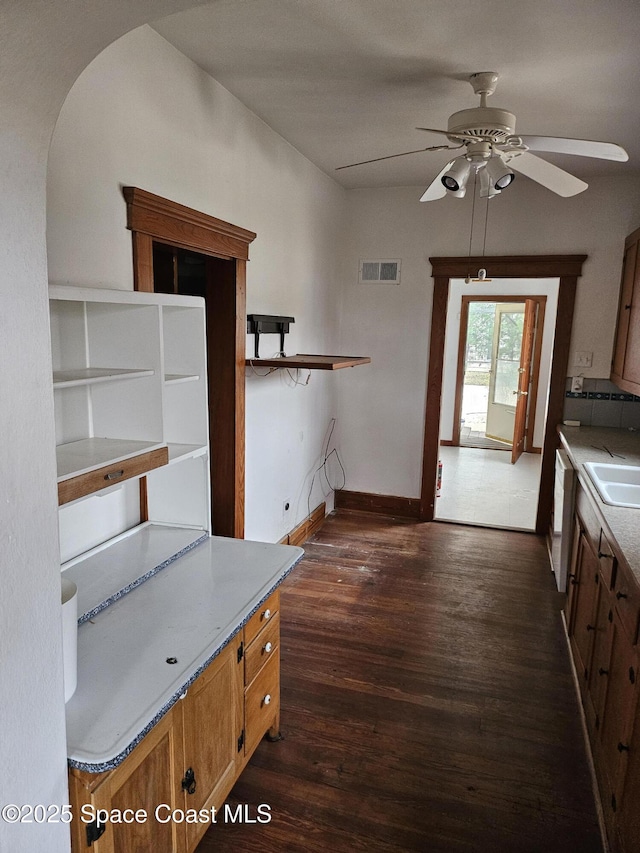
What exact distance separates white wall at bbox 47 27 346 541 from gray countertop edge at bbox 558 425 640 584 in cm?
180

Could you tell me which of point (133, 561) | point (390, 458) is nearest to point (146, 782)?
point (133, 561)

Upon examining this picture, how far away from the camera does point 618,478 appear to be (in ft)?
9.91

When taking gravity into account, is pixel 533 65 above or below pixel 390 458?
above

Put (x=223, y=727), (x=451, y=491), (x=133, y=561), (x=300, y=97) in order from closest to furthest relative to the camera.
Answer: (x=223, y=727), (x=133, y=561), (x=300, y=97), (x=451, y=491)

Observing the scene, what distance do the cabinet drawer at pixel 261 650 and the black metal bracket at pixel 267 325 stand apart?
1662mm

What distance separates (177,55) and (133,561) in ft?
6.65

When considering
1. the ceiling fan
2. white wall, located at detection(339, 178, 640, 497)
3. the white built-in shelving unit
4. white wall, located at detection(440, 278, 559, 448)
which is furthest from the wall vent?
the white built-in shelving unit

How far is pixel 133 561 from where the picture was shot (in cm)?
204

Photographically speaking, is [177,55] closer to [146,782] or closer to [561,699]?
[146,782]

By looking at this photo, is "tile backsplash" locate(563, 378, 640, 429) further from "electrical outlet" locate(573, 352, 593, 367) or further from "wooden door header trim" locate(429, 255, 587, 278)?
"wooden door header trim" locate(429, 255, 587, 278)

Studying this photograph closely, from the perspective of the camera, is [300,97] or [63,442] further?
[300,97]

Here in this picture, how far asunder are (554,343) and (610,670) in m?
2.96

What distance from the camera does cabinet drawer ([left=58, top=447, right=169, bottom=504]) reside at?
4.97 feet

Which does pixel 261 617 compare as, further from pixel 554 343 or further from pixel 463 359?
pixel 463 359
